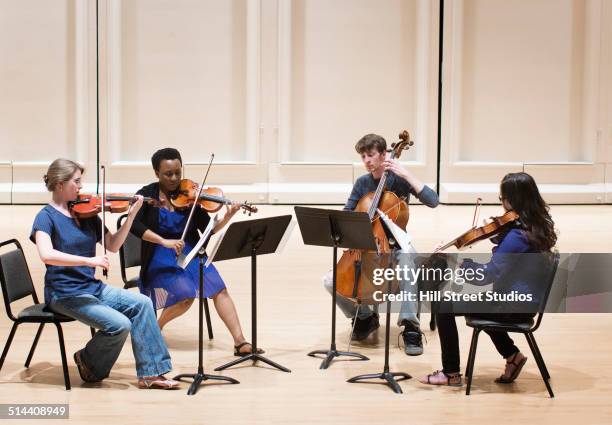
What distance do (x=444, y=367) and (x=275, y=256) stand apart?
3214 mm

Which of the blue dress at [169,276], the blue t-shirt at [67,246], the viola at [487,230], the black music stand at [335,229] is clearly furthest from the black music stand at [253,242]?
the viola at [487,230]

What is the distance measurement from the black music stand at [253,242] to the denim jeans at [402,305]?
61cm

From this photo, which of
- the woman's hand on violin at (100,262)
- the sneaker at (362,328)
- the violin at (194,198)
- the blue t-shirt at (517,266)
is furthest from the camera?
the sneaker at (362,328)

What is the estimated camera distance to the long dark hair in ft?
14.0

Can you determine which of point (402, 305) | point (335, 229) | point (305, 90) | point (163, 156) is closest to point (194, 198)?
point (163, 156)

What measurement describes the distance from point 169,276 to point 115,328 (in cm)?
77

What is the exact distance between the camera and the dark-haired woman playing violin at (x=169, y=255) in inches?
197

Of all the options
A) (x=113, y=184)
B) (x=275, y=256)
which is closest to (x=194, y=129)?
(x=113, y=184)

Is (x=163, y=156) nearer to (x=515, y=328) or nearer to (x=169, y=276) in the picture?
(x=169, y=276)

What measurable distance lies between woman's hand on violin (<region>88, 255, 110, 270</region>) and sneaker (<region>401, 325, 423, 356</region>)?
5.60 feet

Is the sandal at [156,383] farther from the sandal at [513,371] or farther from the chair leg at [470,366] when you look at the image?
the sandal at [513,371]

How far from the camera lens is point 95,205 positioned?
436 centimetres

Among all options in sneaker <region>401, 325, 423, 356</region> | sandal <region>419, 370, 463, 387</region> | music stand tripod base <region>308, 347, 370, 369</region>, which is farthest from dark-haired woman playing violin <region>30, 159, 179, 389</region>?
sneaker <region>401, 325, 423, 356</region>

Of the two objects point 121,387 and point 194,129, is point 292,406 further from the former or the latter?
point 194,129
